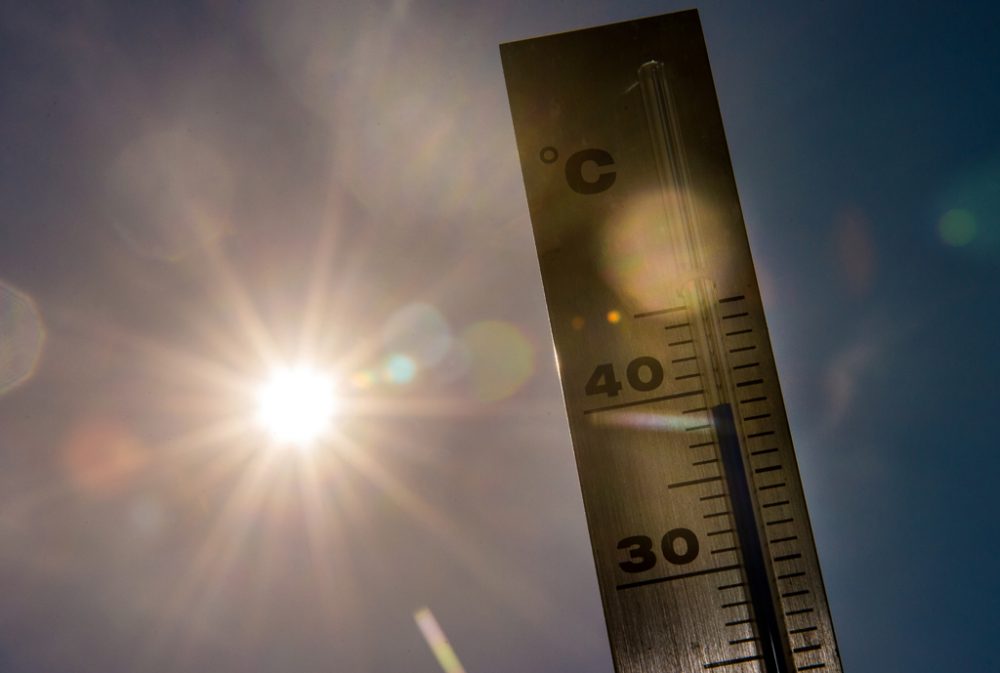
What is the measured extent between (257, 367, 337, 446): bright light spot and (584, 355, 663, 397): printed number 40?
425 mm

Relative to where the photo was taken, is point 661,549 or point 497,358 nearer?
point 661,549

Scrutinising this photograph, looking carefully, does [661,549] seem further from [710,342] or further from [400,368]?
[400,368]

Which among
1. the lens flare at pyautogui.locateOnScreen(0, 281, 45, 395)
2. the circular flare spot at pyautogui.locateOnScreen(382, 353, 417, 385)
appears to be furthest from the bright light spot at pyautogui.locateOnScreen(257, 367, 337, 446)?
the lens flare at pyautogui.locateOnScreen(0, 281, 45, 395)

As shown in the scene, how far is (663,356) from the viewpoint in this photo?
0.98 metres

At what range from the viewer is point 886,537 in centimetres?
103

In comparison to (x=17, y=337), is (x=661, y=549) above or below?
below

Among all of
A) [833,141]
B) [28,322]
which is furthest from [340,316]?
[833,141]

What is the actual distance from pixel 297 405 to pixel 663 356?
0.58m

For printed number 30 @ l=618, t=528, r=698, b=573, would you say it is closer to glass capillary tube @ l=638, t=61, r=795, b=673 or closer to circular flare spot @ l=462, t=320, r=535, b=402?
glass capillary tube @ l=638, t=61, r=795, b=673

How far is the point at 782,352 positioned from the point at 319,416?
2.43 feet

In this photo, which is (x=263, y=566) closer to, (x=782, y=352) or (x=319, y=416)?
(x=319, y=416)

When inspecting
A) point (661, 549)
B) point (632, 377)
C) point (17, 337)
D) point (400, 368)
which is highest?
point (17, 337)

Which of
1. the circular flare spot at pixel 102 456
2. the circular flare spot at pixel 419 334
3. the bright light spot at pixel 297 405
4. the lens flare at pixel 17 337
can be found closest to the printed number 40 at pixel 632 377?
the circular flare spot at pixel 419 334

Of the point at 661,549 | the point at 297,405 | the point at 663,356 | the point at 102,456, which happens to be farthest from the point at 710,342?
the point at 102,456
